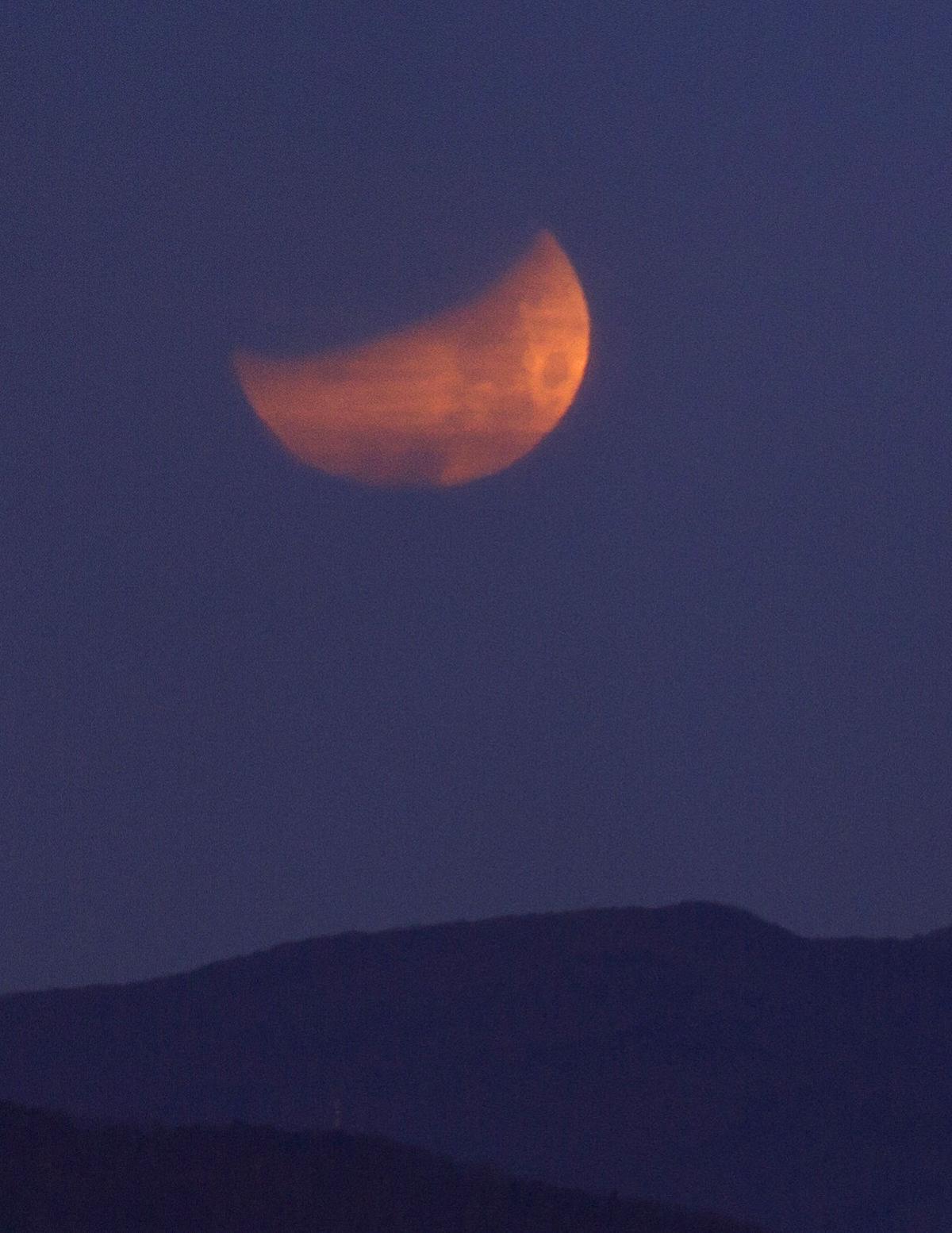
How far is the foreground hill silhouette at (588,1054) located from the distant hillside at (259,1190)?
3.58 m

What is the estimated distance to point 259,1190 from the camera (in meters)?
13.8

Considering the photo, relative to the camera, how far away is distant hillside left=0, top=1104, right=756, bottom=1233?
44.0ft

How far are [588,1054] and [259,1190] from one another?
13.4 metres

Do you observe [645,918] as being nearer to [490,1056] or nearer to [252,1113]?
[490,1056]

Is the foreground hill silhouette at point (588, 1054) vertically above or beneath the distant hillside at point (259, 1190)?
above

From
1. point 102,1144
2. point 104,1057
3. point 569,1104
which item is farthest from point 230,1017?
point 102,1144

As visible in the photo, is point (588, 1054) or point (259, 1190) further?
point (588, 1054)

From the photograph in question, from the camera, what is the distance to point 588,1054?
26.7 m

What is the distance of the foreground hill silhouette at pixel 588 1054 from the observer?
21953mm

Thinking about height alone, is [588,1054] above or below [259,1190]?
above

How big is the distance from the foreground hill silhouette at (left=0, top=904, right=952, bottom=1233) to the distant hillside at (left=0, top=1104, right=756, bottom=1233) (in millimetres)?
3578

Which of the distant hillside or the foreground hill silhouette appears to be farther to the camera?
the foreground hill silhouette

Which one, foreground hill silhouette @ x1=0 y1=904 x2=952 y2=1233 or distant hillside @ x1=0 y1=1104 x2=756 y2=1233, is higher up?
foreground hill silhouette @ x1=0 y1=904 x2=952 y2=1233

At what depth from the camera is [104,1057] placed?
2812 cm
